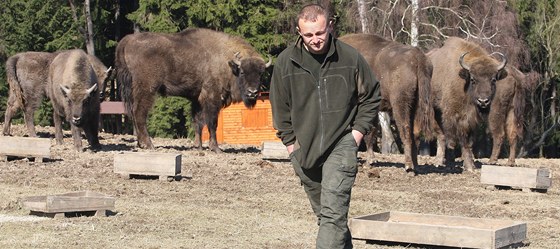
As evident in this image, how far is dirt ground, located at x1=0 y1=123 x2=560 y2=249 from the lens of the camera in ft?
39.9

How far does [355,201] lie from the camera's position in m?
16.4

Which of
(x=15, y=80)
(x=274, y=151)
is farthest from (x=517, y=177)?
(x=15, y=80)

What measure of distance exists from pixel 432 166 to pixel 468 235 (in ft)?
37.6

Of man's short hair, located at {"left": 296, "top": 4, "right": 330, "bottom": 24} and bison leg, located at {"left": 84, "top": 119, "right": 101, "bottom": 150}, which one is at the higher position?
man's short hair, located at {"left": 296, "top": 4, "right": 330, "bottom": 24}

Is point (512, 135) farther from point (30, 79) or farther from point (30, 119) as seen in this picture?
point (30, 79)

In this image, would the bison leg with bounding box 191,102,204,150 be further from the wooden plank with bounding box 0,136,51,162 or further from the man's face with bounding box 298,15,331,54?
the man's face with bounding box 298,15,331,54

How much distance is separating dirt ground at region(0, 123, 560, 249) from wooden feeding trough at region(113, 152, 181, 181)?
6.9 inches

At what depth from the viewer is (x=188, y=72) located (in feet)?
81.3

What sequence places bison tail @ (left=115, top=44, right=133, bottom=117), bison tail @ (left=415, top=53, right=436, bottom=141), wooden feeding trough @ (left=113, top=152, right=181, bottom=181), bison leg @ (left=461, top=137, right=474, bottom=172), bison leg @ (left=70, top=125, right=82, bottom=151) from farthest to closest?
bison tail @ (left=115, top=44, right=133, bottom=117) < bison leg @ (left=70, top=125, right=82, bottom=151) < bison leg @ (left=461, top=137, right=474, bottom=172) < bison tail @ (left=415, top=53, right=436, bottom=141) < wooden feeding trough @ (left=113, top=152, right=181, bottom=181)

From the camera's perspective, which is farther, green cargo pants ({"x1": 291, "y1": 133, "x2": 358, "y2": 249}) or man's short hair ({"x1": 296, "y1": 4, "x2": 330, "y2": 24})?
green cargo pants ({"x1": 291, "y1": 133, "x2": 358, "y2": 249})

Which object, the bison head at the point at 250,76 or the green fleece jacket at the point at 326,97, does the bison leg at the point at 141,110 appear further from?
the green fleece jacket at the point at 326,97

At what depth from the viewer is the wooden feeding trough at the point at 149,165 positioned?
57.6 feet

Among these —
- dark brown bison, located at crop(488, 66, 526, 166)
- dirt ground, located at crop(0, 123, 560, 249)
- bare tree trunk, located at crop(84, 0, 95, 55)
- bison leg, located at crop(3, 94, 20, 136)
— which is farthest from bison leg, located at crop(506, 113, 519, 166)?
bare tree trunk, located at crop(84, 0, 95, 55)

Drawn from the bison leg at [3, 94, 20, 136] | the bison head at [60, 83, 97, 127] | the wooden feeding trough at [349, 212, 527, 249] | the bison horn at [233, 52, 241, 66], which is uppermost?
the bison horn at [233, 52, 241, 66]
